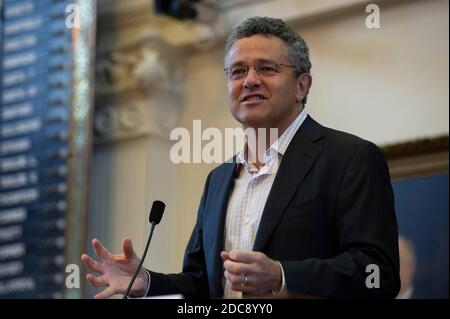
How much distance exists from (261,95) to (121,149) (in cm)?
243

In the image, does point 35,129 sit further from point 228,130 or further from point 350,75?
point 350,75

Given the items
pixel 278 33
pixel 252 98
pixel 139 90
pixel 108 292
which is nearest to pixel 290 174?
pixel 252 98

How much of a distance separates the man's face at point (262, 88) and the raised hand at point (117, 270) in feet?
1.32

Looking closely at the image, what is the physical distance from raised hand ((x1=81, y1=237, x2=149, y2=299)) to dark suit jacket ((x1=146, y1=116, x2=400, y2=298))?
4cm

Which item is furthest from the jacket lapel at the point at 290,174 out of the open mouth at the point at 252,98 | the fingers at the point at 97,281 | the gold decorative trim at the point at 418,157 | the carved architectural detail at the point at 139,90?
the carved architectural detail at the point at 139,90

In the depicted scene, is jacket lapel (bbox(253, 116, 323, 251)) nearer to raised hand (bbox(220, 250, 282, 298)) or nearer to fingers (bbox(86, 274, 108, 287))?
raised hand (bbox(220, 250, 282, 298))

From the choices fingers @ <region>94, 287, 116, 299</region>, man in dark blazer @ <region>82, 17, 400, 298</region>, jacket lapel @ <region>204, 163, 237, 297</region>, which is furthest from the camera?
jacket lapel @ <region>204, 163, 237, 297</region>

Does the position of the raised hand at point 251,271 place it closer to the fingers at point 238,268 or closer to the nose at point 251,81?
the fingers at point 238,268

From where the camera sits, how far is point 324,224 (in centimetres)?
193

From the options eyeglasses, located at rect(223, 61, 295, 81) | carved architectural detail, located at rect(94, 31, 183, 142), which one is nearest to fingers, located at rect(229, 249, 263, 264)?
eyeglasses, located at rect(223, 61, 295, 81)

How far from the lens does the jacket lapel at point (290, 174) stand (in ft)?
6.36

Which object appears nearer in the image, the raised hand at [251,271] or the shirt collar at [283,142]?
the raised hand at [251,271]

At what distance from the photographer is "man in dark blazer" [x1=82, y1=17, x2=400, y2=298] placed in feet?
5.90

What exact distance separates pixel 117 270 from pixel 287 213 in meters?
0.39
